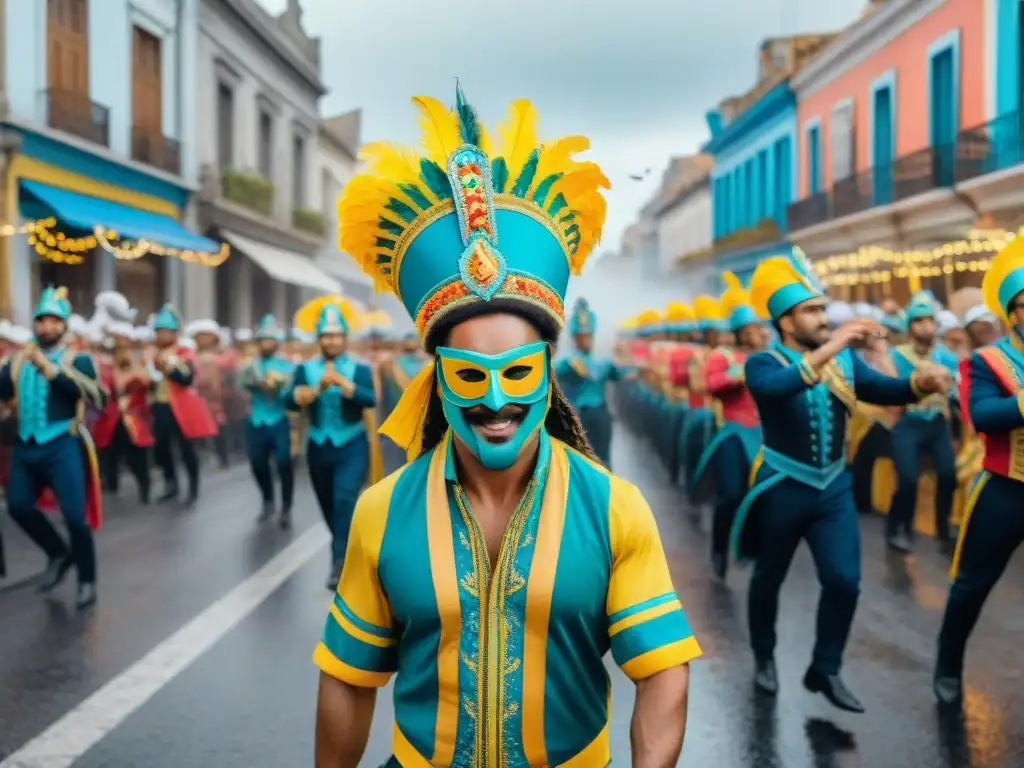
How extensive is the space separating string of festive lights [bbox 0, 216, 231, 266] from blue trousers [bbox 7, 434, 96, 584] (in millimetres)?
9840

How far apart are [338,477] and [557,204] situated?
18.5 ft

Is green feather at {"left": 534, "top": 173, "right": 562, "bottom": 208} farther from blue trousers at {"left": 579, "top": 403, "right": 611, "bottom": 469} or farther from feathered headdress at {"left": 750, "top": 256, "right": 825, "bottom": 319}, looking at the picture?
blue trousers at {"left": 579, "top": 403, "right": 611, "bottom": 469}

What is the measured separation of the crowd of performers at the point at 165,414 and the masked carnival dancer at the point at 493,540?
5231mm

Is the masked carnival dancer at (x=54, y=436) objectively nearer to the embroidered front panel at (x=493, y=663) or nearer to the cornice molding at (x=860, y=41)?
the embroidered front panel at (x=493, y=663)

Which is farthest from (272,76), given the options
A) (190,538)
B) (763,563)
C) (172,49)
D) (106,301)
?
(763,563)

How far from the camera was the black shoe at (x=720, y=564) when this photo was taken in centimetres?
805

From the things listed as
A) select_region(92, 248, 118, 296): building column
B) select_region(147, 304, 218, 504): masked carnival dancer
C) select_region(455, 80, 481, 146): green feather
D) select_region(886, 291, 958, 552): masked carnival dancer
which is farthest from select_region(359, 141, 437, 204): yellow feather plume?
select_region(92, 248, 118, 296): building column

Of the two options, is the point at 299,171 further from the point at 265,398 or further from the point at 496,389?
the point at 496,389

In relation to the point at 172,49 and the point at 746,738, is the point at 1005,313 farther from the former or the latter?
the point at 172,49

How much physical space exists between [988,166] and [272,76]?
66.4ft

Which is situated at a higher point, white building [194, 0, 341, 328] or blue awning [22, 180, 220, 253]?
white building [194, 0, 341, 328]

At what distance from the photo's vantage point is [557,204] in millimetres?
2473

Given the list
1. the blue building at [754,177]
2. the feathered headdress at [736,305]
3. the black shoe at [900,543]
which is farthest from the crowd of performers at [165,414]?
the blue building at [754,177]

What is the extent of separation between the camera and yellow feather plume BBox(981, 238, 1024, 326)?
4.96m
